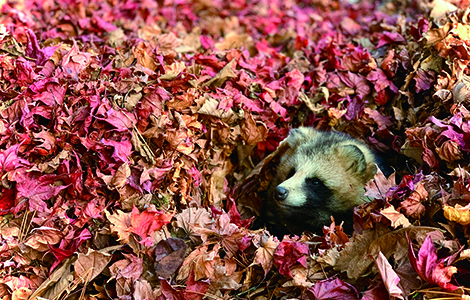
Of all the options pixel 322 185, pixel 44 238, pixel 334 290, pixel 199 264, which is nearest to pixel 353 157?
pixel 322 185

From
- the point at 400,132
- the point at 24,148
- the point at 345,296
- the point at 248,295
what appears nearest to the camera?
the point at 345,296

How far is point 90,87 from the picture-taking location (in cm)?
302

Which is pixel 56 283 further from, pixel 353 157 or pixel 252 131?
pixel 353 157

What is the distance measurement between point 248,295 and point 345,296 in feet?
1.70

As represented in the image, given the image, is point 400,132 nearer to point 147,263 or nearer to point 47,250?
point 147,263

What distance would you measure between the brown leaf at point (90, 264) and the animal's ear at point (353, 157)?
1766 mm

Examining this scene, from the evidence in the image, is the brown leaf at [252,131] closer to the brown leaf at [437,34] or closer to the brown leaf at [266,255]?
the brown leaf at [266,255]

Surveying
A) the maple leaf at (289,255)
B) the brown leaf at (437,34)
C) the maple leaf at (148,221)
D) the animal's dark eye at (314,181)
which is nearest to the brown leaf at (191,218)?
the maple leaf at (148,221)

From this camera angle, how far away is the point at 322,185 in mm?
3502

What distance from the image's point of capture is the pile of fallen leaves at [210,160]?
98.9 inches

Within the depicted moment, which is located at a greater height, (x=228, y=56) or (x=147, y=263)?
(x=228, y=56)

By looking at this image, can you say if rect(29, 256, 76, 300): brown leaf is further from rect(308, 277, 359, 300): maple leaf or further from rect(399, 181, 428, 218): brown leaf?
rect(399, 181, 428, 218): brown leaf

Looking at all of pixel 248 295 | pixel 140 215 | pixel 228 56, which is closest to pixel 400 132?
pixel 228 56

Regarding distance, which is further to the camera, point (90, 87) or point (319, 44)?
point (319, 44)
